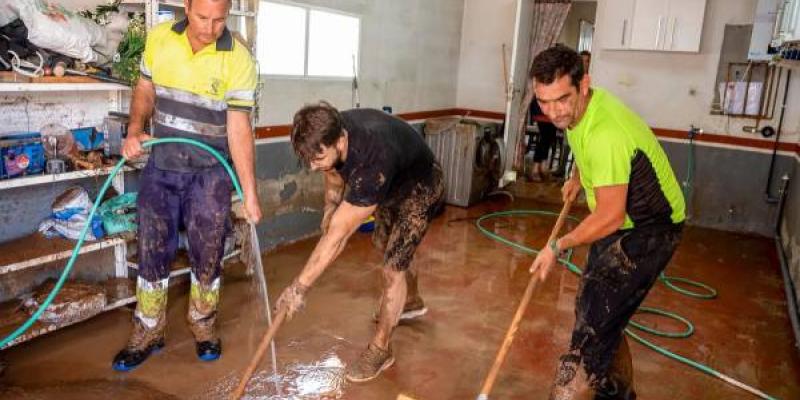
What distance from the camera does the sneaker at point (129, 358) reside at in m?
2.62

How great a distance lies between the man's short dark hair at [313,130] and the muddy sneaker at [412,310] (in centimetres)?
155

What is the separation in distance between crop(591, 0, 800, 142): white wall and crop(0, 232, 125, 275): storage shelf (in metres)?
5.08

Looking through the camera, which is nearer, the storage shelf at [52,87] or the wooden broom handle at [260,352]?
the wooden broom handle at [260,352]

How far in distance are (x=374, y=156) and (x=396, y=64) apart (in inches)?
140

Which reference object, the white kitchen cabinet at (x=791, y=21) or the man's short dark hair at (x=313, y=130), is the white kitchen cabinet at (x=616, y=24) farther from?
the man's short dark hair at (x=313, y=130)

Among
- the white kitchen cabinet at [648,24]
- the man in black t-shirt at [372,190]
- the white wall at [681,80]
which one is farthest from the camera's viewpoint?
the white kitchen cabinet at [648,24]

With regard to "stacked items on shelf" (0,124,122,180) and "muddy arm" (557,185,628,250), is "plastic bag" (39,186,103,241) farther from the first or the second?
"muddy arm" (557,185,628,250)

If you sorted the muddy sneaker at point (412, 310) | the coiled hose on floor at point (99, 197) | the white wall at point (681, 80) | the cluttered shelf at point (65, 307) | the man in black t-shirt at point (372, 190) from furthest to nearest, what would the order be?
the white wall at point (681, 80) < the muddy sneaker at point (412, 310) < the cluttered shelf at point (65, 307) < the coiled hose on floor at point (99, 197) < the man in black t-shirt at point (372, 190)

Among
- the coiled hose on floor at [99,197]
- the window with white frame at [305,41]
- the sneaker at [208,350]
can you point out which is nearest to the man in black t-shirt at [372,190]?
the coiled hose on floor at [99,197]

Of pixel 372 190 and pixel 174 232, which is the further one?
pixel 174 232

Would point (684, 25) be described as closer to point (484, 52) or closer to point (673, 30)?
point (673, 30)

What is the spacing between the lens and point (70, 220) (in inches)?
112

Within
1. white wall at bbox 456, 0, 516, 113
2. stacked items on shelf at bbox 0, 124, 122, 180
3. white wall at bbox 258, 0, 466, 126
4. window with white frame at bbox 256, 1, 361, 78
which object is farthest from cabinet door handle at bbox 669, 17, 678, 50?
stacked items on shelf at bbox 0, 124, 122, 180

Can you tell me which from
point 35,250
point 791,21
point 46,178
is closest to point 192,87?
point 46,178
